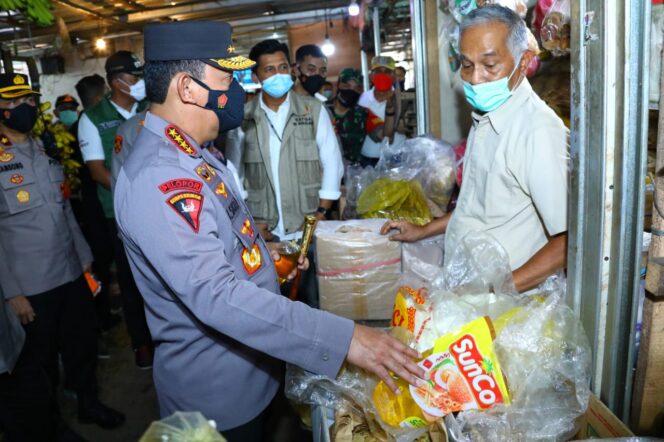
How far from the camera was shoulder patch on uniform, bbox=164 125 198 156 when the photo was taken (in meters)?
1.37

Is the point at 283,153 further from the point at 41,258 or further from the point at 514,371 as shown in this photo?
the point at 514,371

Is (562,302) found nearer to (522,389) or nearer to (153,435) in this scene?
(522,389)

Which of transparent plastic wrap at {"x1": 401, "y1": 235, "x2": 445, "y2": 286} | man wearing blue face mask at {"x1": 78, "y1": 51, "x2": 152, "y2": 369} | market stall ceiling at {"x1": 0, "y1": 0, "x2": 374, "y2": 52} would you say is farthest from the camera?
market stall ceiling at {"x1": 0, "y1": 0, "x2": 374, "y2": 52}

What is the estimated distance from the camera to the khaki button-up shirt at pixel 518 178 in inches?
59.4

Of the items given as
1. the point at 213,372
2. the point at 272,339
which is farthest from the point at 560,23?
the point at 213,372

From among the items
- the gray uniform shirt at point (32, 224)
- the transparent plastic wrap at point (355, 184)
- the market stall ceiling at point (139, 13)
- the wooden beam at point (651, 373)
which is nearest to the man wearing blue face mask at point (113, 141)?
the gray uniform shirt at point (32, 224)

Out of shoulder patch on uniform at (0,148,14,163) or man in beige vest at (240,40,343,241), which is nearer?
shoulder patch on uniform at (0,148,14,163)

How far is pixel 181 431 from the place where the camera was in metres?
0.70

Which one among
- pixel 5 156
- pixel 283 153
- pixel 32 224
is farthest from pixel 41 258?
pixel 283 153

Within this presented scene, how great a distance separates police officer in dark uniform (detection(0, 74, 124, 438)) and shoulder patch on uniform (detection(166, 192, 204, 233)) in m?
1.76

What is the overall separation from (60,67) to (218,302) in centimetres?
1473

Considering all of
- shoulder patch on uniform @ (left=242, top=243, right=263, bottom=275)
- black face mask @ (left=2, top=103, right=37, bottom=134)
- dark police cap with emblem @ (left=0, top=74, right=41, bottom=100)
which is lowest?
shoulder patch on uniform @ (left=242, top=243, right=263, bottom=275)

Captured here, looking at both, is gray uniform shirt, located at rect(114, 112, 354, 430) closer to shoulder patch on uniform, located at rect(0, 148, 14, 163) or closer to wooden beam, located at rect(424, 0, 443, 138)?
shoulder patch on uniform, located at rect(0, 148, 14, 163)

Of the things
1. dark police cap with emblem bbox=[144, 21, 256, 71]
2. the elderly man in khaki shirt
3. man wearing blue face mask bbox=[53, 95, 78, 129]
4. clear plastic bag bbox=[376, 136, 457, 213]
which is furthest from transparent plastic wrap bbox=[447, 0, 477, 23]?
man wearing blue face mask bbox=[53, 95, 78, 129]
